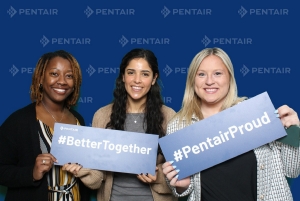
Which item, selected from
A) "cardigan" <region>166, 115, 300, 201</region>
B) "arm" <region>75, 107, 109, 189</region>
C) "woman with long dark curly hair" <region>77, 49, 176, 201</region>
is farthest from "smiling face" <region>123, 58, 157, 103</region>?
"cardigan" <region>166, 115, 300, 201</region>

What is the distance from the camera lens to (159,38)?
7.68 ft

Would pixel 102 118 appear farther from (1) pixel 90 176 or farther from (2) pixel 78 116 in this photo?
(1) pixel 90 176

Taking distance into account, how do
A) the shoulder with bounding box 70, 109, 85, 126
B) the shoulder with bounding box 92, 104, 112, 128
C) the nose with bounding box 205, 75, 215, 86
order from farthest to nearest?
the shoulder with bounding box 70, 109, 85, 126, the shoulder with bounding box 92, 104, 112, 128, the nose with bounding box 205, 75, 215, 86

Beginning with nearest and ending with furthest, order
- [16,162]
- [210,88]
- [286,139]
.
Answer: [286,139], [210,88], [16,162]

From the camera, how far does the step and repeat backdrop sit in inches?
91.4

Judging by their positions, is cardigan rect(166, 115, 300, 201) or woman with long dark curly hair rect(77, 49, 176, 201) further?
woman with long dark curly hair rect(77, 49, 176, 201)

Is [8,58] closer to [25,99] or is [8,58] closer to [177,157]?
[25,99]

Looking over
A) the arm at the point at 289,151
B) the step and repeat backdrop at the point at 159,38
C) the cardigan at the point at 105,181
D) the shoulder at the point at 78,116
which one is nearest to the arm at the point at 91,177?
the cardigan at the point at 105,181

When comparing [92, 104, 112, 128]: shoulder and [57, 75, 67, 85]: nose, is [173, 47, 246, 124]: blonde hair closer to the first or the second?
[92, 104, 112, 128]: shoulder

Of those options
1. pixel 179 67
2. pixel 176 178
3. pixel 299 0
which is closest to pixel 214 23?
pixel 179 67

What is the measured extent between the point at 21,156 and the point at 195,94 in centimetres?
93

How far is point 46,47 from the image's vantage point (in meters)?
2.34

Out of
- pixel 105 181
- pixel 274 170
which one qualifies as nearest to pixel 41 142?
pixel 105 181

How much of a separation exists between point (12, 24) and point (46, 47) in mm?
256
